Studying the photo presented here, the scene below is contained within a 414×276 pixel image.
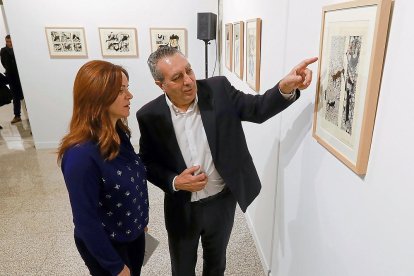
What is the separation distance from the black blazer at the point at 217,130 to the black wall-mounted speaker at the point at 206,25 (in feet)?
8.79

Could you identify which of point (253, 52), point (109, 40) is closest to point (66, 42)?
point (109, 40)

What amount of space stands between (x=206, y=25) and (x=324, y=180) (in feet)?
10.6

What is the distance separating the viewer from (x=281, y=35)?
5.33 ft

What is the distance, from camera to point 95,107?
1128 millimetres

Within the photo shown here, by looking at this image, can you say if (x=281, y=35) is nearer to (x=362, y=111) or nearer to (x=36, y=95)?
(x=362, y=111)

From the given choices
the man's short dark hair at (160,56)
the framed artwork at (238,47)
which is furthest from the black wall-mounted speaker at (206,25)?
the man's short dark hair at (160,56)

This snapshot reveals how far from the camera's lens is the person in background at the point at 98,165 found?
1095 millimetres

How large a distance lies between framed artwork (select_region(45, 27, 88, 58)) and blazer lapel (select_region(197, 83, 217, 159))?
3.48 metres

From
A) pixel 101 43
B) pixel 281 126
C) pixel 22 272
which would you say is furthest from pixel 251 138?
pixel 101 43

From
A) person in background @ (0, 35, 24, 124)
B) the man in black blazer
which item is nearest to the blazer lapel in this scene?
the man in black blazer

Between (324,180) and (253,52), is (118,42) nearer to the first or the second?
(253,52)

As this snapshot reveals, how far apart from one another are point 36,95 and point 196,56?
2.47 m

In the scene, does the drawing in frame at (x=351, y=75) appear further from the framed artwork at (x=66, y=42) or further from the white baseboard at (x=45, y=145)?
the white baseboard at (x=45, y=145)

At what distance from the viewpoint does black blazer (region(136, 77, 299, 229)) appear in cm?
143
